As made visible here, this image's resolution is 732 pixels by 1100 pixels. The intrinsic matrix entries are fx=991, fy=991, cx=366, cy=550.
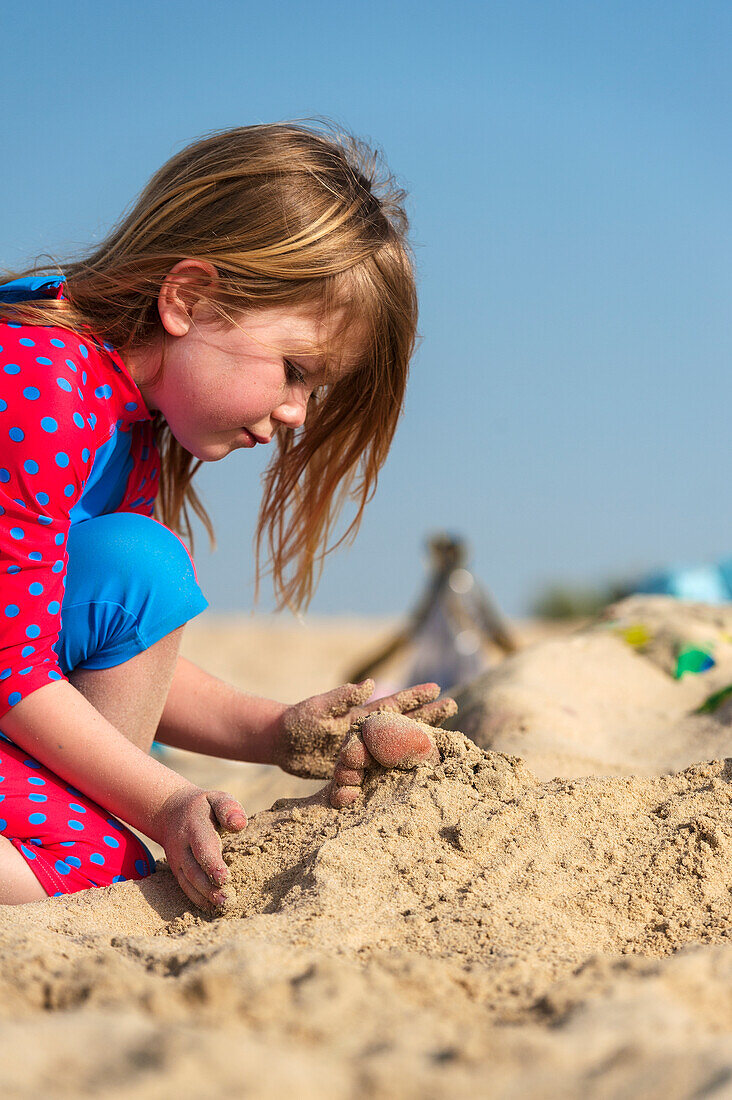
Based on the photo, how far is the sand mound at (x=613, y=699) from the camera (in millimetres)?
2129

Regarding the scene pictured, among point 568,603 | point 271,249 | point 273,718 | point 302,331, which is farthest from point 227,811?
point 568,603

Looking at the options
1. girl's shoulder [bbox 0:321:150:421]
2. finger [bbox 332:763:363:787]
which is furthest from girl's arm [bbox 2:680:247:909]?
girl's shoulder [bbox 0:321:150:421]

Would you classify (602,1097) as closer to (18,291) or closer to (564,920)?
(564,920)

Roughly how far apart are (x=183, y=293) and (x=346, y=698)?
2.54ft

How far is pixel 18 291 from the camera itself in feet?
5.63

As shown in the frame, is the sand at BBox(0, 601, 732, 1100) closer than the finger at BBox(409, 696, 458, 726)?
Yes

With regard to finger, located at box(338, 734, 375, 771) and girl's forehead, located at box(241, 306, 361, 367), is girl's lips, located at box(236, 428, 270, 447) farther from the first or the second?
finger, located at box(338, 734, 375, 771)

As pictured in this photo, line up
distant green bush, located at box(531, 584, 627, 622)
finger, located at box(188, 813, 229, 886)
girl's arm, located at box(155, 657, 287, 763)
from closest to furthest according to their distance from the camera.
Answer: finger, located at box(188, 813, 229, 886) < girl's arm, located at box(155, 657, 287, 763) < distant green bush, located at box(531, 584, 627, 622)

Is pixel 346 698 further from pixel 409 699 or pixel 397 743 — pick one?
pixel 397 743

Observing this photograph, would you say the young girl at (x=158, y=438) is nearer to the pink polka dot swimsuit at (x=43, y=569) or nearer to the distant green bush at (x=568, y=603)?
the pink polka dot swimsuit at (x=43, y=569)

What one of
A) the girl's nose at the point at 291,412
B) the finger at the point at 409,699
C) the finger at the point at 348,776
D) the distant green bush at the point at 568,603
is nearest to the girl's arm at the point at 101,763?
the finger at the point at 348,776

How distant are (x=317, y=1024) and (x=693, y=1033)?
0.32 m

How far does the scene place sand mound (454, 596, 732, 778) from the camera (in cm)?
213

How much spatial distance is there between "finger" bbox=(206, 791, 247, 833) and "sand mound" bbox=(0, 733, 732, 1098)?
9 centimetres
